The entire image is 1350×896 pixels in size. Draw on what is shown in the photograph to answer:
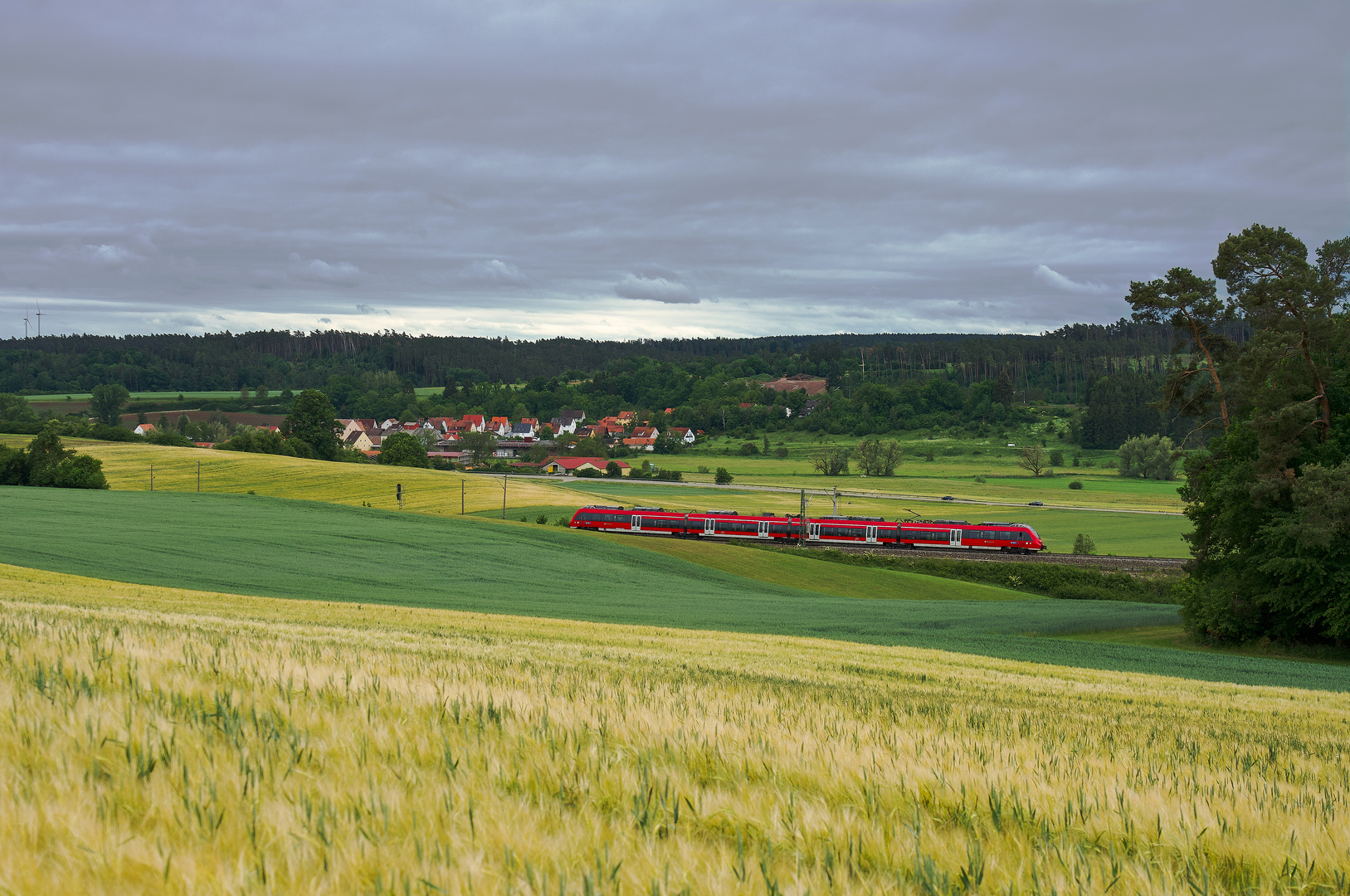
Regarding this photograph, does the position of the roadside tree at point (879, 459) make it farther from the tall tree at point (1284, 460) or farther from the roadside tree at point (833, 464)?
the tall tree at point (1284, 460)

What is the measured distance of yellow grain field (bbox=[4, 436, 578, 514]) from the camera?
262 ft

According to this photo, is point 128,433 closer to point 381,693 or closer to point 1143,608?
point 1143,608

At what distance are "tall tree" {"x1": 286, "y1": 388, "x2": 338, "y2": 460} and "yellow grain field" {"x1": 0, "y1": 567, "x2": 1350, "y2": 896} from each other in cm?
11757

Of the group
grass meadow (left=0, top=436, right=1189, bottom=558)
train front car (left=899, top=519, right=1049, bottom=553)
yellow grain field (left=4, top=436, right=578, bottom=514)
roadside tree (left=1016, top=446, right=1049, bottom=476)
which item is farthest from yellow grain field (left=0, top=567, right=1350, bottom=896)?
Result: roadside tree (left=1016, top=446, right=1049, bottom=476)

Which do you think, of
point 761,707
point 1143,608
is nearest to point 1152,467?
point 1143,608

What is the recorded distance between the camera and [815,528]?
69.4 m

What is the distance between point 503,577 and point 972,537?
39695 millimetres

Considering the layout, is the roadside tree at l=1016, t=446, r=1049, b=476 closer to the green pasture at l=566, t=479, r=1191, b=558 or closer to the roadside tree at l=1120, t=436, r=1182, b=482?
the roadside tree at l=1120, t=436, r=1182, b=482

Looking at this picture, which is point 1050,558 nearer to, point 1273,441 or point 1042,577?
point 1042,577

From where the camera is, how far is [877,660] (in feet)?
53.9

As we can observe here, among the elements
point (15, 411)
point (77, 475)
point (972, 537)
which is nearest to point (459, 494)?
point (77, 475)

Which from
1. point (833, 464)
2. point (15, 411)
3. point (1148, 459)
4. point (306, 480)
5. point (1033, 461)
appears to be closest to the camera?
point (306, 480)

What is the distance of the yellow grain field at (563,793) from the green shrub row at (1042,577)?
5185 centimetres

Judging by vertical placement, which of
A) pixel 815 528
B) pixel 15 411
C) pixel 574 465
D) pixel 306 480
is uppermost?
pixel 15 411
